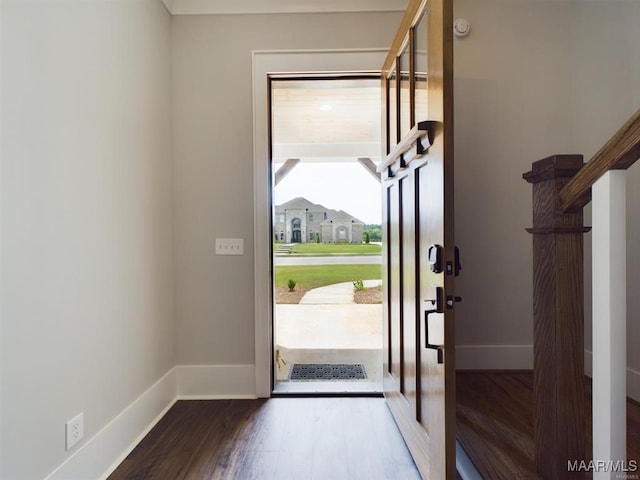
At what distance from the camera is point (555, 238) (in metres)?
1.18

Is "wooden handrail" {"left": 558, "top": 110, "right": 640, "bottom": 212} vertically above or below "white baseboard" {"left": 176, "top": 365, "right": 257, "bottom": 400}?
above

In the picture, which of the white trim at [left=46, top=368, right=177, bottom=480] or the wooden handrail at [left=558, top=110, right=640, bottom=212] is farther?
the white trim at [left=46, top=368, right=177, bottom=480]

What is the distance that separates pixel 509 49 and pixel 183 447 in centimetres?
322

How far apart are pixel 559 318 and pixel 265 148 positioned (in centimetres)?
188

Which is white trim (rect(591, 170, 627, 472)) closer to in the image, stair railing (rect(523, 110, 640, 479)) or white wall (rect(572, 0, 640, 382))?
stair railing (rect(523, 110, 640, 479))

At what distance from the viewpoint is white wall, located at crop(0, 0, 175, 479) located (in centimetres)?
113

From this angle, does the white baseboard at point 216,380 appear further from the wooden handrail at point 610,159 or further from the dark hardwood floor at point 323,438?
the wooden handrail at point 610,159

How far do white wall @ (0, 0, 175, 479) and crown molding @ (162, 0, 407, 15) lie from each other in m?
0.27

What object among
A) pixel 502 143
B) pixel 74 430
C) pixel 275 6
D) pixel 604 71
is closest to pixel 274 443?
pixel 74 430

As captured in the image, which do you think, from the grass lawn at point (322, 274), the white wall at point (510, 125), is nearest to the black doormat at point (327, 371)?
the white wall at point (510, 125)

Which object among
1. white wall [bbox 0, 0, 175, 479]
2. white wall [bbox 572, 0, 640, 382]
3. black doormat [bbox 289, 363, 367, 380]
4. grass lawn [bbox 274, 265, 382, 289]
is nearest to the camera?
white wall [bbox 0, 0, 175, 479]

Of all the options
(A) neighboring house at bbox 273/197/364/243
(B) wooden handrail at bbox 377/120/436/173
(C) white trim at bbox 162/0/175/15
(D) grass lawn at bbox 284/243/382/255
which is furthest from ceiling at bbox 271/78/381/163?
(B) wooden handrail at bbox 377/120/436/173

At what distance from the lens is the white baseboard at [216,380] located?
2281 mm

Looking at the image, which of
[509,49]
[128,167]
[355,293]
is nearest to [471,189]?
[509,49]
